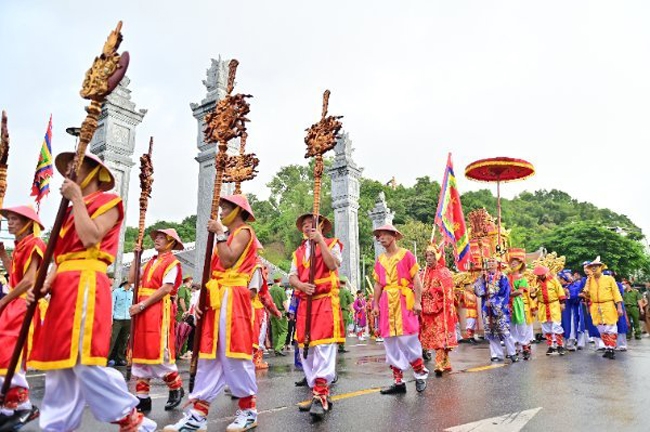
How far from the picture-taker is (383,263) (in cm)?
631

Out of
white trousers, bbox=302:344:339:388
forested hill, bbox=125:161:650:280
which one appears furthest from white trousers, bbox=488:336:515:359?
forested hill, bbox=125:161:650:280

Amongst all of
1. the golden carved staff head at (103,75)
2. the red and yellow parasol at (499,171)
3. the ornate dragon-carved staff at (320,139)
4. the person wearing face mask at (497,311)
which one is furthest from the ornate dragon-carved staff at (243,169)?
the red and yellow parasol at (499,171)

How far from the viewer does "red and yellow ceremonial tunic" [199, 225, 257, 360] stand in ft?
12.9

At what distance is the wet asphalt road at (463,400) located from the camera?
14.1 ft

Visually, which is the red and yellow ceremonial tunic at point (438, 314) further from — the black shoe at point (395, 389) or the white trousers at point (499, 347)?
the white trousers at point (499, 347)

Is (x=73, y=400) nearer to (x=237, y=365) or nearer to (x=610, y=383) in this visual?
(x=237, y=365)

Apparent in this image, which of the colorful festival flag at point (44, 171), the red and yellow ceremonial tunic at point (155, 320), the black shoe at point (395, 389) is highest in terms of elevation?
the colorful festival flag at point (44, 171)

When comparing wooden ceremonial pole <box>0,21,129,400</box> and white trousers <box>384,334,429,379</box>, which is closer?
wooden ceremonial pole <box>0,21,129,400</box>

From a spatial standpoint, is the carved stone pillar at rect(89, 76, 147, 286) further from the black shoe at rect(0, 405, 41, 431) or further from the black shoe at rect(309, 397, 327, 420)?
the black shoe at rect(309, 397, 327, 420)

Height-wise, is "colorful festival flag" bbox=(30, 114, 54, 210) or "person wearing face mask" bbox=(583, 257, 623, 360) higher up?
"colorful festival flag" bbox=(30, 114, 54, 210)

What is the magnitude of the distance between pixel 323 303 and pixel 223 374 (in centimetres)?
130

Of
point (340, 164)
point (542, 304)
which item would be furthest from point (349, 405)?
point (340, 164)

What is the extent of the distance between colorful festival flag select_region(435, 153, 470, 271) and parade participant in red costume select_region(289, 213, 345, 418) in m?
6.68

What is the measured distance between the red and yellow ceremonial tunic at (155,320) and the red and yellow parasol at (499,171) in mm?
10080
